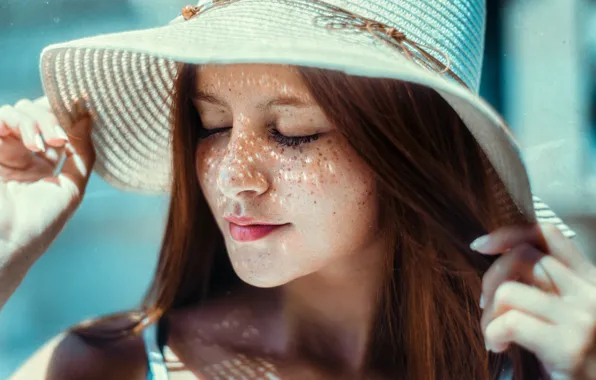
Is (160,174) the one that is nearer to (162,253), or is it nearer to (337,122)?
(162,253)

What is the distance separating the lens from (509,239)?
54 centimetres

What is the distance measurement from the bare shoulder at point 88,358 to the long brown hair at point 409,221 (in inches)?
2.2

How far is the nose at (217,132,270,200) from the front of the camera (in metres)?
0.53

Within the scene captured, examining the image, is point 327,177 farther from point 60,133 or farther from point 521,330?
point 60,133

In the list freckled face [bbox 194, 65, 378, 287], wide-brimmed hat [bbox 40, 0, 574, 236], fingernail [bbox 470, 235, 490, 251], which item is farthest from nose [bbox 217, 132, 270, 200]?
fingernail [bbox 470, 235, 490, 251]

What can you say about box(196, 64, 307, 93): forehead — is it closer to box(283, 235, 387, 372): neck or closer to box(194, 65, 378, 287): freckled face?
box(194, 65, 378, 287): freckled face

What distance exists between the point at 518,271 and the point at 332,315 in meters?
0.28

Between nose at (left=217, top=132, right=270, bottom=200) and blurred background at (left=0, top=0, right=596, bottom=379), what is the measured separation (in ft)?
0.96

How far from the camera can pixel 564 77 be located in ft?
2.09

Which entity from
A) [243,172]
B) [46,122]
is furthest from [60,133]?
[243,172]

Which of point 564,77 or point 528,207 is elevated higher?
point 564,77

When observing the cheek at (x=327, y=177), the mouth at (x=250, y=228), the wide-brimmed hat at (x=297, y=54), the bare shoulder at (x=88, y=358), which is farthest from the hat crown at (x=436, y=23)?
the bare shoulder at (x=88, y=358)

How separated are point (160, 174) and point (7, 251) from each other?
0.24m

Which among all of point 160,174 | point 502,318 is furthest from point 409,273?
point 160,174
